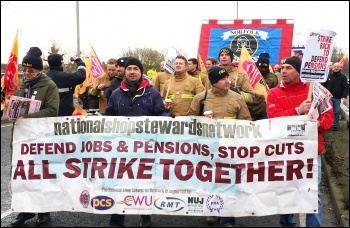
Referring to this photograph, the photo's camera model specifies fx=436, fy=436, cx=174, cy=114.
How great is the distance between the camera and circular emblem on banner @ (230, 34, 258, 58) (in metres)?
9.45

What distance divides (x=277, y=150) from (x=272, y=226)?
0.85 meters

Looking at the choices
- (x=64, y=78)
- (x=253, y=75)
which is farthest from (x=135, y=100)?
(x=253, y=75)

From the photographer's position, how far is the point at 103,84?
24.4ft

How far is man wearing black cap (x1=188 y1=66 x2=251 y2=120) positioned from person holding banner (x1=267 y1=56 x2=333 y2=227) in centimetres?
40

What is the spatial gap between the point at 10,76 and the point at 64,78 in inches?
60.5

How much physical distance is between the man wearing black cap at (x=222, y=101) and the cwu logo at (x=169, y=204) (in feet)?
3.24

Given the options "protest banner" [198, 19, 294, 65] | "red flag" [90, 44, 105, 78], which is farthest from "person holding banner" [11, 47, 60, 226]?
"protest banner" [198, 19, 294, 65]

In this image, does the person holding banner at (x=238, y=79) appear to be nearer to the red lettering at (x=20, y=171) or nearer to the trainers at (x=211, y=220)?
the trainers at (x=211, y=220)

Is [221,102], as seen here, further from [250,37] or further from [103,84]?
[250,37]

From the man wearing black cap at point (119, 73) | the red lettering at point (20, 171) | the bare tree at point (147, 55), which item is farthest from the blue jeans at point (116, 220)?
the bare tree at point (147, 55)

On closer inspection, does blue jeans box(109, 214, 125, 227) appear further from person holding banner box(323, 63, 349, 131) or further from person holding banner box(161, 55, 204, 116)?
person holding banner box(323, 63, 349, 131)

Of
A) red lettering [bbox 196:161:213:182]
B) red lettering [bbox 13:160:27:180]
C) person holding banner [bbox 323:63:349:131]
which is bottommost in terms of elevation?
red lettering [bbox 13:160:27:180]

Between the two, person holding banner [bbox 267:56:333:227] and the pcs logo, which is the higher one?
person holding banner [bbox 267:56:333:227]

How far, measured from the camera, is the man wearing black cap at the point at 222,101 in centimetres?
463
